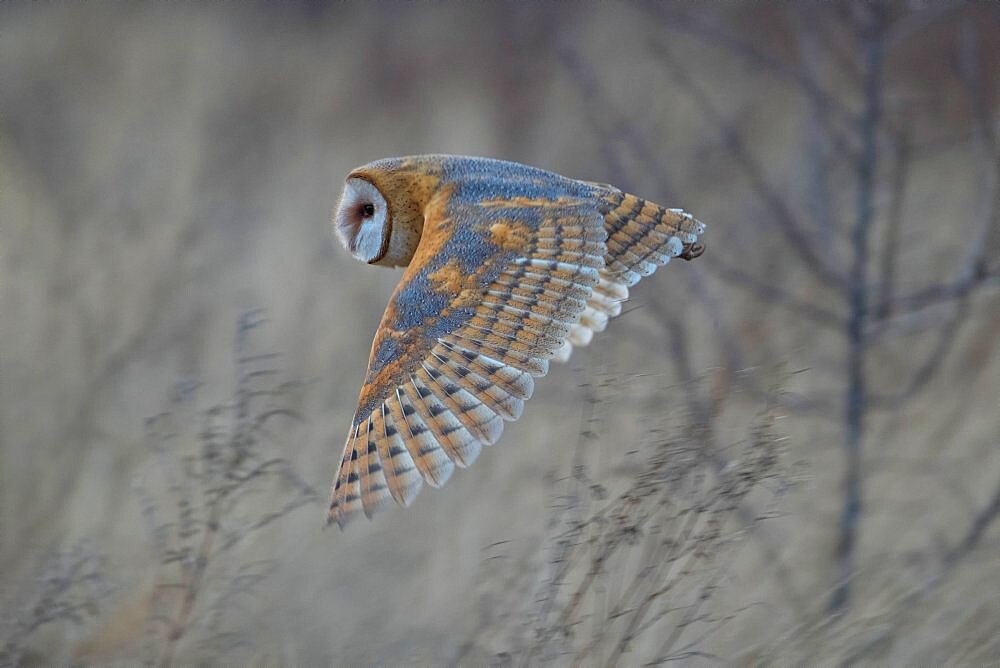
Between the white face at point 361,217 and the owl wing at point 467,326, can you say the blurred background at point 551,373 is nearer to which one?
the owl wing at point 467,326

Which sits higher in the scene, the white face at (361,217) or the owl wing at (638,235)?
the white face at (361,217)

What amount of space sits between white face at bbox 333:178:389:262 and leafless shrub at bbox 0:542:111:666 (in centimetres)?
97

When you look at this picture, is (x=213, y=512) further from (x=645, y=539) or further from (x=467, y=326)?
(x=645, y=539)

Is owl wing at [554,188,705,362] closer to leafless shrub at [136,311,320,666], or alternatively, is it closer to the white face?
the white face

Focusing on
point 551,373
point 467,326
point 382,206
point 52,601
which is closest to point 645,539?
point 467,326

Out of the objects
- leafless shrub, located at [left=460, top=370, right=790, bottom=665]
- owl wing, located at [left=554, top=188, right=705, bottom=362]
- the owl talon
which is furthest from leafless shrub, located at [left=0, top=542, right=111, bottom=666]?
the owl talon

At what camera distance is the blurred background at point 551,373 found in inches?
96.0

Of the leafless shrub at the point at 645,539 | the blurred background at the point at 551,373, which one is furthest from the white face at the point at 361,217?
the leafless shrub at the point at 645,539

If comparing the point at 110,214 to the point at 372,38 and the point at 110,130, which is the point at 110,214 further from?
the point at 372,38

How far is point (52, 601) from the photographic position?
248 centimetres

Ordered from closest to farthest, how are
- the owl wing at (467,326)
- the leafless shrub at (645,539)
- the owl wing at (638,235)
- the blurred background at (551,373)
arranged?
1. the leafless shrub at (645,539)
2. the owl wing at (467,326)
3. the blurred background at (551,373)
4. the owl wing at (638,235)

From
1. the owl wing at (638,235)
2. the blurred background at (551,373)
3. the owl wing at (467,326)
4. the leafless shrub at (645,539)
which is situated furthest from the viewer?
the owl wing at (638,235)

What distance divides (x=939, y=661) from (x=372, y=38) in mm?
4799

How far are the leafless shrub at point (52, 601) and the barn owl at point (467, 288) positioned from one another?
708 mm
